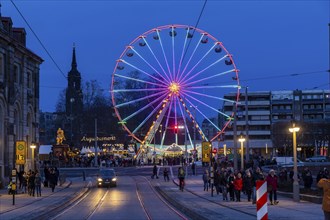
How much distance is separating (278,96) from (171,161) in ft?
207

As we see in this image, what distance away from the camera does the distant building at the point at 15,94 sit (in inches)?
1783

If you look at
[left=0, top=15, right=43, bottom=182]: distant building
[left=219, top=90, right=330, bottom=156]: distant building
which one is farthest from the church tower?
[left=0, top=15, right=43, bottom=182]: distant building

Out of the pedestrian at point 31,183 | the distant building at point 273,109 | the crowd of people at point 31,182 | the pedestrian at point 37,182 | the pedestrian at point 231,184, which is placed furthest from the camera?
the distant building at point 273,109

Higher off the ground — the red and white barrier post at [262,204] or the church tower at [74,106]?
the church tower at [74,106]

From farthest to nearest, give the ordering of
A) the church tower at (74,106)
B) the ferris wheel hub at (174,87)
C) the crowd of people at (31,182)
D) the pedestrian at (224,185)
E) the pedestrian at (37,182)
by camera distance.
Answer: the church tower at (74,106)
the ferris wheel hub at (174,87)
the crowd of people at (31,182)
the pedestrian at (37,182)
the pedestrian at (224,185)

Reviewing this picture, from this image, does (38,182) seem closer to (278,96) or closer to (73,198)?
(73,198)

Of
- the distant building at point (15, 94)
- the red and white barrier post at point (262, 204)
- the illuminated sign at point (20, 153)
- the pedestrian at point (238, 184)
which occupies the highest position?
the distant building at point (15, 94)

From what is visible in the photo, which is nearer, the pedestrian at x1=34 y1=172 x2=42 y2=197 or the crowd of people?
the pedestrian at x1=34 y1=172 x2=42 y2=197

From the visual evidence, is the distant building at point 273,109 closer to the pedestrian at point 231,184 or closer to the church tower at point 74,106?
the church tower at point 74,106

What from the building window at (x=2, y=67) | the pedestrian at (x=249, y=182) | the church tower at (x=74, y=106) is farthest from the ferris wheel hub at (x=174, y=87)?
the church tower at (x=74, y=106)

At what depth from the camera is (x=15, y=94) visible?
4831 centimetres

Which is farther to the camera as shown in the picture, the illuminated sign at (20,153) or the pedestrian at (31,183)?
the pedestrian at (31,183)

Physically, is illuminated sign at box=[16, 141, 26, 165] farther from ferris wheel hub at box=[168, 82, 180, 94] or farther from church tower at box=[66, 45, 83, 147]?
church tower at box=[66, 45, 83, 147]

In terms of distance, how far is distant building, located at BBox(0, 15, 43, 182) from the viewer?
149ft
